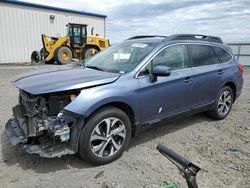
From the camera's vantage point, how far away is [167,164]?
3.22 metres

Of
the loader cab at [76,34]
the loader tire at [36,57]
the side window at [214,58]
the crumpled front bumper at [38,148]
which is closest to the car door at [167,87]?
the side window at [214,58]

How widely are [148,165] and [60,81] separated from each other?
5.35 ft

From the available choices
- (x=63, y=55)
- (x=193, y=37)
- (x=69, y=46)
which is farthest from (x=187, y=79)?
(x=69, y=46)

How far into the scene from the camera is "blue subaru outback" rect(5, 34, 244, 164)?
2879mm

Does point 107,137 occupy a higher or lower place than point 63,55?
lower

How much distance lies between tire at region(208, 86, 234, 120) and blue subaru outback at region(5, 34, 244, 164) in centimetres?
22

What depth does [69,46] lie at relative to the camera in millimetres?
16641

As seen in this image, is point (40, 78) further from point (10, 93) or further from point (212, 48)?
point (10, 93)

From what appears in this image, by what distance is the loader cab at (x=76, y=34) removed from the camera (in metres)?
16.7

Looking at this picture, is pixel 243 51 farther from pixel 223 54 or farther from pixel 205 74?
pixel 205 74

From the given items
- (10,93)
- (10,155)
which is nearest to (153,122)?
(10,155)

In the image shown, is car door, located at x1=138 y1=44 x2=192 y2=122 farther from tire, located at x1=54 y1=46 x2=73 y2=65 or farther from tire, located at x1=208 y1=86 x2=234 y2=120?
tire, located at x1=54 y1=46 x2=73 y2=65

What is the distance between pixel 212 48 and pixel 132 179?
3184mm

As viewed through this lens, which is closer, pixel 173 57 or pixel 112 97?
pixel 112 97
